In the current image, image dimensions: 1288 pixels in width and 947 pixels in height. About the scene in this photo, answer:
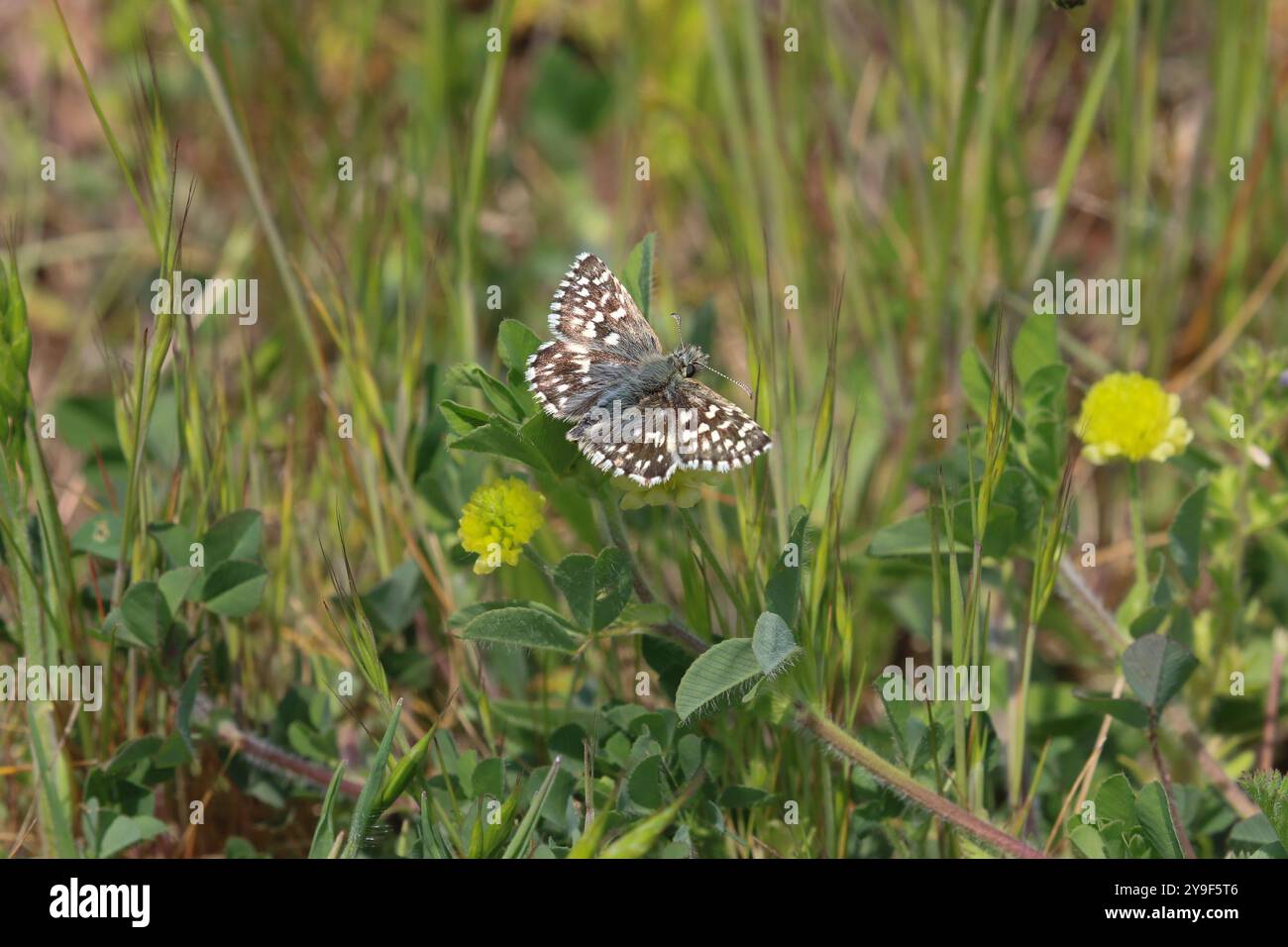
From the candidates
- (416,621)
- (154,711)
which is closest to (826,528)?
(416,621)

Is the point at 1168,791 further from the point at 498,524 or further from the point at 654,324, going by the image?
the point at 654,324

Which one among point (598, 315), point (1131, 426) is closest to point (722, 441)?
point (598, 315)

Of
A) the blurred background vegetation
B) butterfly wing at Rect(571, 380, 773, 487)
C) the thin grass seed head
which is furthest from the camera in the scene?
the blurred background vegetation

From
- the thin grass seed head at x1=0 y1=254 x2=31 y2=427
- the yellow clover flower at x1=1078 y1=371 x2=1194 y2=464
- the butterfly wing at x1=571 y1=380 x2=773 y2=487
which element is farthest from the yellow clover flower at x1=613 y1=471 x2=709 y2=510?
the thin grass seed head at x1=0 y1=254 x2=31 y2=427

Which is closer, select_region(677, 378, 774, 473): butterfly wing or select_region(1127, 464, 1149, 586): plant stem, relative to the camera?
select_region(677, 378, 774, 473): butterfly wing

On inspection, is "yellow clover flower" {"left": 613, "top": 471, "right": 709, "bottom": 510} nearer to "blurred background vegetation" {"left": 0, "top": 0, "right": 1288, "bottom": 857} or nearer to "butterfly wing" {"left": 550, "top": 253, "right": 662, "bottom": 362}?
"blurred background vegetation" {"left": 0, "top": 0, "right": 1288, "bottom": 857}

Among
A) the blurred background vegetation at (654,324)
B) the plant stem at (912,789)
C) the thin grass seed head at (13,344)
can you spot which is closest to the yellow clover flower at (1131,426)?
the blurred background vegetation at (654,324)
